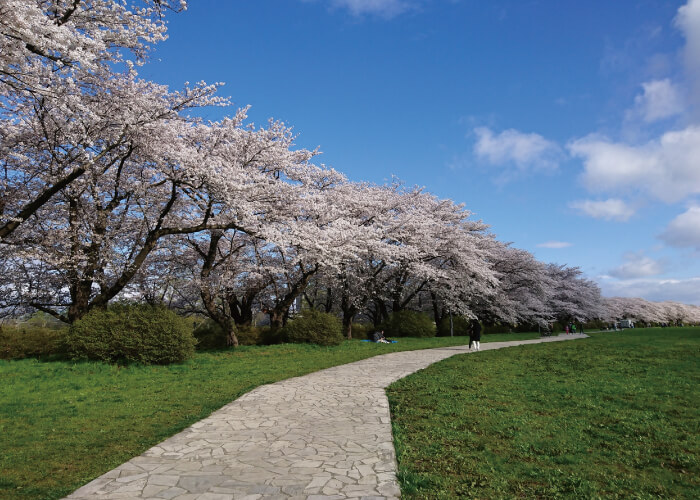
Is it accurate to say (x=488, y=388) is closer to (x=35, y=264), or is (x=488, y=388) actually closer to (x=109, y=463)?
(x=109, y=463)

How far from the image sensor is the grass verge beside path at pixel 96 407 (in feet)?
19.6

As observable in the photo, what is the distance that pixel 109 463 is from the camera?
6129 millimetres

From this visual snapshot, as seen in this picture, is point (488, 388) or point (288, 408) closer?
point (288, 408)

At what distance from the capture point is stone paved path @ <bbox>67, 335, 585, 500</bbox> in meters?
5.02

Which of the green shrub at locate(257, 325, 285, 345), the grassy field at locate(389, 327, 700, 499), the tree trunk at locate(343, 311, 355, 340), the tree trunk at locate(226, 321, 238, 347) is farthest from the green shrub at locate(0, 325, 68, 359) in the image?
the tree trunk at locate(343, 311, 355, 340)

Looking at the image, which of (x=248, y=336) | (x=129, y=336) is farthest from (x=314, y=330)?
(x=129, y=336)

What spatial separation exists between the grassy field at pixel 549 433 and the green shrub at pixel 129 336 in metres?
9.17

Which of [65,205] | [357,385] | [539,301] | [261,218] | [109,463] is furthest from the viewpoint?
[539,301]

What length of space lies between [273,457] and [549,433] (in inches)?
182

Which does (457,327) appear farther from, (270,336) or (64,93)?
(64,93)

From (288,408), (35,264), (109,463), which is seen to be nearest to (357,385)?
(288,408)

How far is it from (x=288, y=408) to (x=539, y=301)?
142 feet

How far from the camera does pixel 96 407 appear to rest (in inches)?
381

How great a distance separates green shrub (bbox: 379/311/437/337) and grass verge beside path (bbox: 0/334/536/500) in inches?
562
